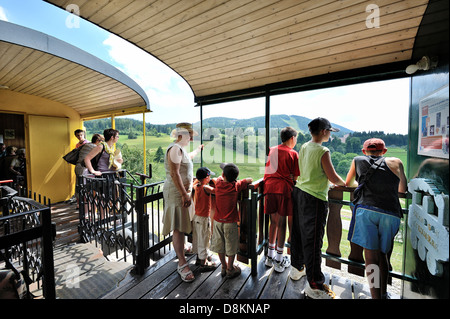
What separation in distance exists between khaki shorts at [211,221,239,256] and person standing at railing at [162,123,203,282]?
1.04 feet

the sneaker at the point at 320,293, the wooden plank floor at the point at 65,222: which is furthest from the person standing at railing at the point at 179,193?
the wooden plank floor at the point at 65,222

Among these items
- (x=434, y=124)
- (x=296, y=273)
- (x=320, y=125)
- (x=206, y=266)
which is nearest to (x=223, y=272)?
(x=206, y=266)

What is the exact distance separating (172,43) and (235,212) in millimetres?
2362

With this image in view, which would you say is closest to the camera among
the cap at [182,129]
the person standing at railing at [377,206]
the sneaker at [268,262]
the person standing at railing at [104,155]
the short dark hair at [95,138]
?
the person standing at railing at [377,206]

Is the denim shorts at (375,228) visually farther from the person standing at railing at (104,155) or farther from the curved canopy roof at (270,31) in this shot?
the person standing at railing at (104,155)

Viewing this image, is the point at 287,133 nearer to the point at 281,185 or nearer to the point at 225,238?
the point at 281,185

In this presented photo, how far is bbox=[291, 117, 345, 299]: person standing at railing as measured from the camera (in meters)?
1.77

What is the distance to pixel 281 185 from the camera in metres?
2.16

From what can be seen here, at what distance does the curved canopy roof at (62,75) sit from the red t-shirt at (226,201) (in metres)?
3.50

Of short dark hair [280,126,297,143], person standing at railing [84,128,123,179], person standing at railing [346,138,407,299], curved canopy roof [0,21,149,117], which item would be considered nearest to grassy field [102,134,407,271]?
person standing at railing [346,138,407,299]

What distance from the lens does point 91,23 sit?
2.20 meters

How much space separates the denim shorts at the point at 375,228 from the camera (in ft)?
5.09

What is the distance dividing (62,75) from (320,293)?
5.61m

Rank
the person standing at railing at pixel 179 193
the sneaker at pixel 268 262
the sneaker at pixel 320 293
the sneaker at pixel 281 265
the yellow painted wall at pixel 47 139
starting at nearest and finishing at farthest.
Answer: the sneaker at pixel 320 293
the person standing at railing at pixel 179 193
the sneaker at pixel 281 265
the sneaker at pixel 268 262
the yellow painted wall at pixel 47 139
